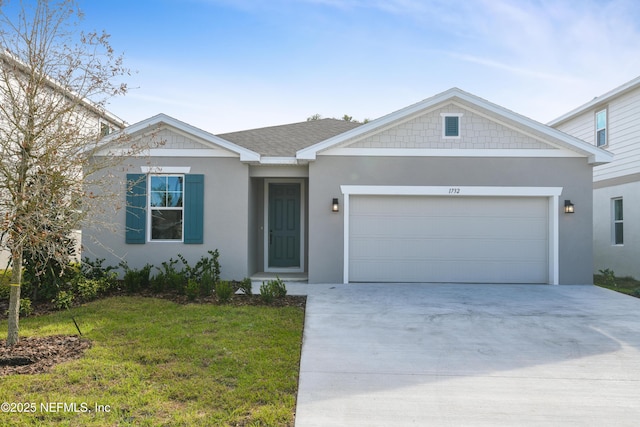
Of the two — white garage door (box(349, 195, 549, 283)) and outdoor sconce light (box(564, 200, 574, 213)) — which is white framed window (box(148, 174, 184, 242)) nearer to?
white garage door (box(349, 195, 549, 283))

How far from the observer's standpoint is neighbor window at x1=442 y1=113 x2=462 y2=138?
9.88 metres

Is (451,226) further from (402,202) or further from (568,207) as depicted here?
(568,207)

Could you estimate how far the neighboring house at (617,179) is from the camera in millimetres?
11758

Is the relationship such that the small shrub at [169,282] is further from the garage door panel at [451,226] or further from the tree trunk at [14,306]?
the garage door panel at [451,226]

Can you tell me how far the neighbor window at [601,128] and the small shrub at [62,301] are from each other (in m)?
14.6

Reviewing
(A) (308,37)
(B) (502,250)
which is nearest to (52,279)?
(A) (308,37)

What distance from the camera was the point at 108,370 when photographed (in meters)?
4.37

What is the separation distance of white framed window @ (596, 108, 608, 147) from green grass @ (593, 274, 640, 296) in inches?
163

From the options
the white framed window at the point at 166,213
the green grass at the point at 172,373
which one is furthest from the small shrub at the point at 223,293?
the white framed window at the point at 166,213

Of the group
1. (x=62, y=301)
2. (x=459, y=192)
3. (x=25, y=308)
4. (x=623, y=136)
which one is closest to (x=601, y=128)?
(x=623, y=136)

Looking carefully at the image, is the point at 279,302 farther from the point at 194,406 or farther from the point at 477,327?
the point at 194,406

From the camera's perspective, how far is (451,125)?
32.4 ft

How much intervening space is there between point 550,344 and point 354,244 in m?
5.07

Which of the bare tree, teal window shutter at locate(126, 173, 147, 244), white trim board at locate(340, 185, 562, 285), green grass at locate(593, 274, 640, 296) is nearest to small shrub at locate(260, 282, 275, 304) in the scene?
white trim board at locate(340, 185, 562, 285)
